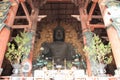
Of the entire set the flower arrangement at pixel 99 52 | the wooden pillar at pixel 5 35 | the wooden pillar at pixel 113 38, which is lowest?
the flower arrangement at pixel 99 52

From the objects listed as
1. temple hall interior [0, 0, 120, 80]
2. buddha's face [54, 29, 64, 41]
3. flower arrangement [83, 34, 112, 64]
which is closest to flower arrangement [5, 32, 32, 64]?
temple hall interior [0, 0, 120, 80]

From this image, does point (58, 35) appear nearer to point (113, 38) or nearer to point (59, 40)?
point (59, 40)

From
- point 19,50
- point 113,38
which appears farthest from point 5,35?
point 113,38

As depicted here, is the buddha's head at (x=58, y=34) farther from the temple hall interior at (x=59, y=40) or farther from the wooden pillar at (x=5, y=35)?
the wooden pillar at (x=5, y=35)

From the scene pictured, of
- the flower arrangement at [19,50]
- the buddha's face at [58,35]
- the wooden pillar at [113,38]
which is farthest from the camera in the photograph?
the buddha's face at [58,35]

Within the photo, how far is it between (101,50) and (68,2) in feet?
14.4

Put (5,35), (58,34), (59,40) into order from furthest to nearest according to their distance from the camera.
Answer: (58,34), (59,40), (5,35)

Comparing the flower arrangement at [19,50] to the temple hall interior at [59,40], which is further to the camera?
the flower arrangement at [19,50]

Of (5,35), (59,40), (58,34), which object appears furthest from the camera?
(58,34)

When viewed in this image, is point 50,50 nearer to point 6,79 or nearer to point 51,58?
point 51,58

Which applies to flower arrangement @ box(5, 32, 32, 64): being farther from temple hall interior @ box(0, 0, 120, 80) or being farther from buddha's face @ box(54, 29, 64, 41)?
buddha's face @ box(54, 29, 64, 41)

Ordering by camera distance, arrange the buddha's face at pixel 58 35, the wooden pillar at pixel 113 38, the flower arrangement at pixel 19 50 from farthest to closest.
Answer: the buddha's face at pixel 58 35, the flower arrangement at pixel 19 50, the wooden pillar at pixel 113 38

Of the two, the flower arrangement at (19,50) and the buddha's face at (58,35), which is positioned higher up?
the flower arrangement at (19,50)

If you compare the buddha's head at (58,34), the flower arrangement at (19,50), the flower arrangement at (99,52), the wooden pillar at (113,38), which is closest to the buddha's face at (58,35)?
the buddha's head at (58,34)
